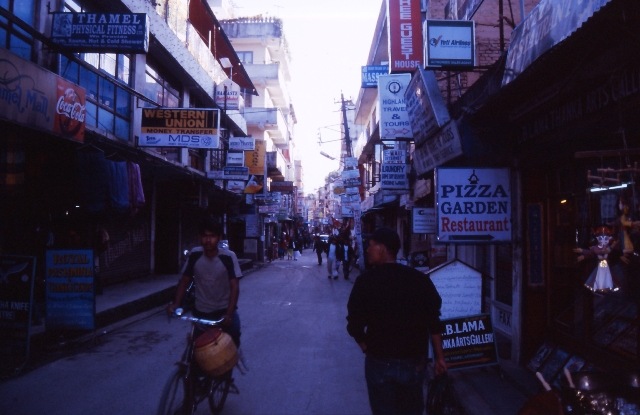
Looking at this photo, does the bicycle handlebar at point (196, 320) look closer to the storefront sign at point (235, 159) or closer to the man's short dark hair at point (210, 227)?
the man's short dark hair at point (210, 227)

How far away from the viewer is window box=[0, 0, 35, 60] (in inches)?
351

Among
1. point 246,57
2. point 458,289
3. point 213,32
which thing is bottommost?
point 458,289

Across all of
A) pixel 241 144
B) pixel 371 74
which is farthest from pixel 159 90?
pixel 371 74

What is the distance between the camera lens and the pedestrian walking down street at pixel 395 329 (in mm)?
3309

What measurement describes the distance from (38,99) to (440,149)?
6500 mm

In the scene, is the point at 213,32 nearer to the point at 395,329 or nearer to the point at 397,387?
the point at 395,329

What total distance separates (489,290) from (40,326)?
8171 mm

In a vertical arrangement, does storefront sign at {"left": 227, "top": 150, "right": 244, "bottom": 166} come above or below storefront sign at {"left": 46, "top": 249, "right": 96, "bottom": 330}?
above

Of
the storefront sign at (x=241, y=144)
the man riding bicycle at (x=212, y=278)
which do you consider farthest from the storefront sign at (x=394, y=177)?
the man riding bicycle at (x=212, y=278)

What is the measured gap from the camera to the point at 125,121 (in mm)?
14281

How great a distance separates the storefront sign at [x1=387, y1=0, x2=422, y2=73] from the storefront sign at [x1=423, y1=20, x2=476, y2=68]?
422 centimetres

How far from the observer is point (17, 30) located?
9.24m

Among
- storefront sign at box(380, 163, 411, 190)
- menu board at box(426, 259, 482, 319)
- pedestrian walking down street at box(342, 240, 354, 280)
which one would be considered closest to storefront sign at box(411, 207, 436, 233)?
menu board at box(426, 259, 482, 319)

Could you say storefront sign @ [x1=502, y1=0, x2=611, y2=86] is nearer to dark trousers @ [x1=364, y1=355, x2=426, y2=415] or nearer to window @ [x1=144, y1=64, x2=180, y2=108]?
dark trousers @ [x1=364, y1=355, x2=426, y2=415]
